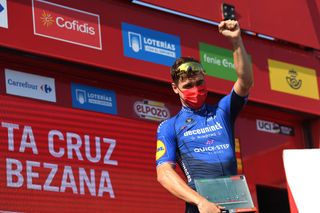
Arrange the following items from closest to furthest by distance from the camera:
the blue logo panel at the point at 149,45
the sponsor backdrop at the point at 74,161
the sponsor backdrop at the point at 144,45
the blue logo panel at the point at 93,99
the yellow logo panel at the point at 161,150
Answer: the yellow logo panel at the point at 161,150
the sponsor backdrop at the point at 74,161
the sponsor backdrop at the point at 144,45
the blue logo panel at the point at 93,99
the blue logo panel at the point at 149,45

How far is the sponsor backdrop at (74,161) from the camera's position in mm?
7039

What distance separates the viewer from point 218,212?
3.72 m

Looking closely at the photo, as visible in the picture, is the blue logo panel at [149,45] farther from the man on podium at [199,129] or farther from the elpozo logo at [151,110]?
the man on podium at [199,129]

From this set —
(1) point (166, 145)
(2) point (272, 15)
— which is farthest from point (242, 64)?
(2) point (272, 15)

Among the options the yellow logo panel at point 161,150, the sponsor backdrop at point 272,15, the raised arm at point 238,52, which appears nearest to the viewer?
the raised arm at point 238,52

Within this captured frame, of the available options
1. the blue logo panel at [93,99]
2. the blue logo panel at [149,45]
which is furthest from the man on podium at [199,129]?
the blue logo panel at [149,45]

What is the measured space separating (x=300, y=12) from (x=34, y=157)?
4.52m

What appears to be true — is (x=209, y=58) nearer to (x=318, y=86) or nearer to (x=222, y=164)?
(x=318, y=86)

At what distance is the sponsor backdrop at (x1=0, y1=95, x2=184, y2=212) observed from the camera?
23.1 ft

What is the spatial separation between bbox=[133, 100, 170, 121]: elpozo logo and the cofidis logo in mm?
832

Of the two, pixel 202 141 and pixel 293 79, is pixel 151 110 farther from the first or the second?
pixel 202 141

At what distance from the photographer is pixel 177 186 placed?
400cm

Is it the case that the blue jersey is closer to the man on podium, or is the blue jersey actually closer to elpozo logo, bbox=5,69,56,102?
the man on podium

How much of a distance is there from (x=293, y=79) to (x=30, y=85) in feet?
12.5
